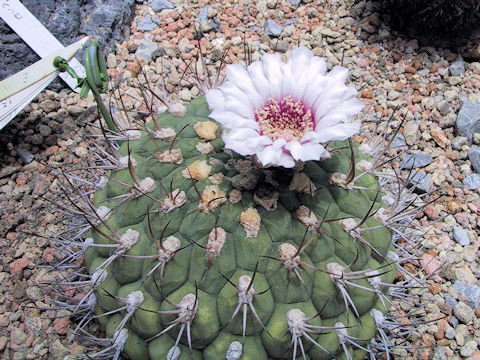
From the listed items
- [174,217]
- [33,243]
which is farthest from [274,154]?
[33,243]

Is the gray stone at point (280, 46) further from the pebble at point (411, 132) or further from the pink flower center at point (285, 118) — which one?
the pink flower center at point (285, 118)

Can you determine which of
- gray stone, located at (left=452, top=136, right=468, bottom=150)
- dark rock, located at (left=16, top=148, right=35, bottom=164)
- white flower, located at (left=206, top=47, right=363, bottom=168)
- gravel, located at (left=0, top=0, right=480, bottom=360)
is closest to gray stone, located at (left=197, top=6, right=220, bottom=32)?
gravel, located at (left=0, top=0, right=480, bottom=360)

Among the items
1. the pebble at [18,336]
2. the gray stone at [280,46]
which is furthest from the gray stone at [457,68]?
the pebble at [18,336]

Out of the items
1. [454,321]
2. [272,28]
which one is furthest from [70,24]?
[454,321]

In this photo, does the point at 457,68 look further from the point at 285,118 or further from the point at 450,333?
the point at 285,118

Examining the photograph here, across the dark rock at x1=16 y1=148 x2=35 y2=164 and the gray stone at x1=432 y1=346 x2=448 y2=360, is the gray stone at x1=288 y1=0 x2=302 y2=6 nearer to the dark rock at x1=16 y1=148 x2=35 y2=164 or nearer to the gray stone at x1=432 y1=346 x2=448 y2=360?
the dark rock at x1=16 y1=148 x2=35 y2=164

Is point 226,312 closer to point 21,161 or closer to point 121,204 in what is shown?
point 121,204
